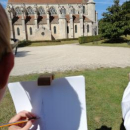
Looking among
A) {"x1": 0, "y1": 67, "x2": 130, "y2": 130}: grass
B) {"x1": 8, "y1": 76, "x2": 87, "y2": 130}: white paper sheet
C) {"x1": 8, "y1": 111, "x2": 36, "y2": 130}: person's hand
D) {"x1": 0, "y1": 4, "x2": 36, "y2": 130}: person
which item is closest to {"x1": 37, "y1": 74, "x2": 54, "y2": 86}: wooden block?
{"x1": 8, "y1": 76, "x2": 87, "y2": 130}: white paper sheet

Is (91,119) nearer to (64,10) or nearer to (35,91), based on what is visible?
(35,91)

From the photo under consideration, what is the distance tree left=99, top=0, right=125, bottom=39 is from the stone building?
17.9m

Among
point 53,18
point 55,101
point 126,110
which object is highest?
point 53,18

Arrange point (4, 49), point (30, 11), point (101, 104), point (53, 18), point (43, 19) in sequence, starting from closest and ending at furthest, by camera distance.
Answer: point (4, 49) < point (101, 104) < point (43, 19) < point (53, 18) < point (30, 11)

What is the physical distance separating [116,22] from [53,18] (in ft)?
83.5

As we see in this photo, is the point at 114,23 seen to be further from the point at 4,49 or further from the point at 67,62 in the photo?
the point at 4,49

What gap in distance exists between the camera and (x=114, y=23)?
85.7 ft

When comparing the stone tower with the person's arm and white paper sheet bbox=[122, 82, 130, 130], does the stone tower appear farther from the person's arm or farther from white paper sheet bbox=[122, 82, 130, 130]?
the person's arm

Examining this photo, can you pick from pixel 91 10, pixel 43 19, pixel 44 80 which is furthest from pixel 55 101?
pixel 91 10

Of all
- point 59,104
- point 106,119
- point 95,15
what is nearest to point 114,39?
point 95,15

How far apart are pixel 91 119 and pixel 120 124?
0.58m

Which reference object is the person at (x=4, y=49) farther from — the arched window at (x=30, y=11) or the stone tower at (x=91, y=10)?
the stone tower at (x=91, y=10)

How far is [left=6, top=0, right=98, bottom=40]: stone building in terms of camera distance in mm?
43875

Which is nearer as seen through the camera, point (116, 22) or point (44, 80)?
point (44, 80)
